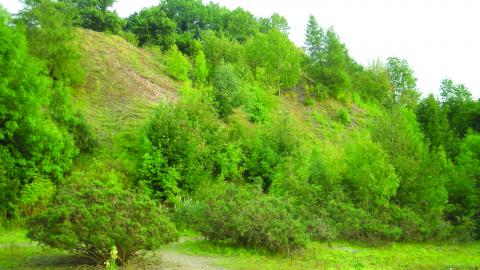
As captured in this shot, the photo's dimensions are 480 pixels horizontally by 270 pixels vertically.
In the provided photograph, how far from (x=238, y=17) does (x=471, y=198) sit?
51517mm

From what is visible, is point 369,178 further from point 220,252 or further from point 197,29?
point 197,29

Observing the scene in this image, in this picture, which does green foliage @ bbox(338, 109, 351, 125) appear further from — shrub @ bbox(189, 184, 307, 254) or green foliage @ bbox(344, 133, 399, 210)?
shrub @ bbox(189, 184, 307, 254)

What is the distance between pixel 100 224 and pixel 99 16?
161ft

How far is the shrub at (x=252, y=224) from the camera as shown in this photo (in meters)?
21.6

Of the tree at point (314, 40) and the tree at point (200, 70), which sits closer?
the tree at point (200, 70)

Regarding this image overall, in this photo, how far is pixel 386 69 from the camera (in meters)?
70.5

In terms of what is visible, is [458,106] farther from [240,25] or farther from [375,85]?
[240,25]

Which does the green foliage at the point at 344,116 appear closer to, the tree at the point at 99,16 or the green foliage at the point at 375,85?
the green foliage at the point at 375,85

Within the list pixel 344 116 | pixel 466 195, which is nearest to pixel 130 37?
pixel 344 116

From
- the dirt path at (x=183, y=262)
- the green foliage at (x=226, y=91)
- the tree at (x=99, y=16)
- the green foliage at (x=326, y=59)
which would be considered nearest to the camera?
the dirt path at (x=183, y=262)

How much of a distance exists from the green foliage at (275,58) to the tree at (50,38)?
78.7ft

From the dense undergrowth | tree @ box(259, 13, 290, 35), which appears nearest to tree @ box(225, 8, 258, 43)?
tree @ box(259, 13, 290, 35)

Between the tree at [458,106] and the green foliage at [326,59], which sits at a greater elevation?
the green foliage at [326,59]

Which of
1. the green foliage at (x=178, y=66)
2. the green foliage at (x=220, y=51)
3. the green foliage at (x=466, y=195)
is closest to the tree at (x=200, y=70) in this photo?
the green foliage at (x=178, y=66)
